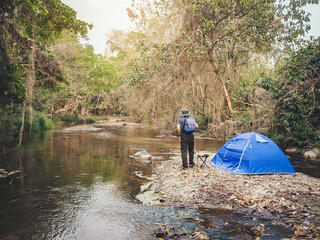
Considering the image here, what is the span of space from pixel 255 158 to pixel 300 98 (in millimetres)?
6639

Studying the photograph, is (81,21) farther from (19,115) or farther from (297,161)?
(297,161)

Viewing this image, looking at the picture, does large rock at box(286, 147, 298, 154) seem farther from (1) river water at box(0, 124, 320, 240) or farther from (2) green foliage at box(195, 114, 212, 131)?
(2) green foliage at box(195, 114, 212, 131)

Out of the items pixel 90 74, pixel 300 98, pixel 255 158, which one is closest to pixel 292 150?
pixel 300 98

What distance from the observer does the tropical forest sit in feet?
17.5

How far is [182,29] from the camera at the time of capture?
50.8 ft

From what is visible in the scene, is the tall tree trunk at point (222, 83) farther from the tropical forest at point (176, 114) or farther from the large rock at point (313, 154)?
the large rock at point (313, 154)

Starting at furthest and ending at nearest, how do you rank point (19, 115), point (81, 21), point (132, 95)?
1. point (19, 115)
2. point (132, 95)
3. point (81, 21)

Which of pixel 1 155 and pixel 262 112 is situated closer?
pixel 1 155

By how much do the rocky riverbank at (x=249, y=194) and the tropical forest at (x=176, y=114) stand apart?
0.04 m

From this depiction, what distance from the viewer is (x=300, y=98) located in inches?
514

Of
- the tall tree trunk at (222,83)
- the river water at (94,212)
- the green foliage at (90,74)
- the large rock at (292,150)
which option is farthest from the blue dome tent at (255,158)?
the green foliage at (90,74)

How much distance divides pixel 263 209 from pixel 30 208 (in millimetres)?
5553

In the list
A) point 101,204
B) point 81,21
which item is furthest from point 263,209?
point 81,21

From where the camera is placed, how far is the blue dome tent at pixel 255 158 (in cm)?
841
